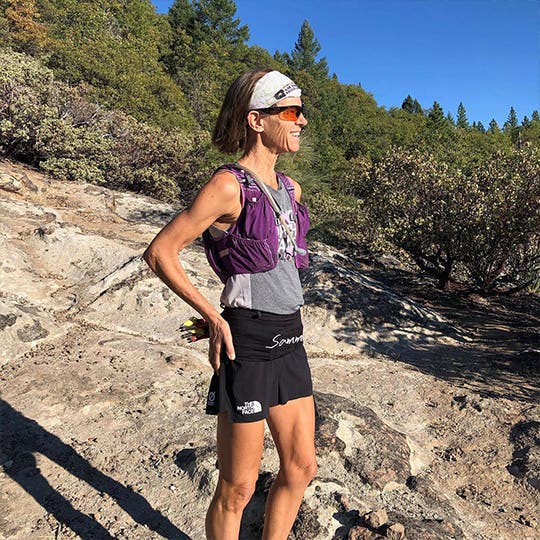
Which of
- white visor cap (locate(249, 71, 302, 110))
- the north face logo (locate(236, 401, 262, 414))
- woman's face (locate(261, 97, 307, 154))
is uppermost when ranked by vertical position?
white visor cap (locate(249, 71, 302, 110))

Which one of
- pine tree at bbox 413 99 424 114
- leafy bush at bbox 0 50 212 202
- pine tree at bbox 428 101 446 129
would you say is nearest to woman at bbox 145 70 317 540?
leafy bush at bbox 0 50 212 202

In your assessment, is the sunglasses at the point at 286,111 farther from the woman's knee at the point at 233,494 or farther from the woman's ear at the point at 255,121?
the woman's knee at the point at 233,494

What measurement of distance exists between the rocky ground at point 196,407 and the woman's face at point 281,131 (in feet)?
5.61

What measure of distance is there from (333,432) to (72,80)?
1821 cm

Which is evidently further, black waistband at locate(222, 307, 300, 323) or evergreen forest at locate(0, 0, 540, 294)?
evergreen forest at locate(0, 0, 540, 294)

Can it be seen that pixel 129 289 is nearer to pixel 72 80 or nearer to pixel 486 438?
pixel 486 438

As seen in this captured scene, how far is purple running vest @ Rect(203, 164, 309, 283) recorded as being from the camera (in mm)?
1613

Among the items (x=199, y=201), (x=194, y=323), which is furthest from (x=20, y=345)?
(x=199, y=201)

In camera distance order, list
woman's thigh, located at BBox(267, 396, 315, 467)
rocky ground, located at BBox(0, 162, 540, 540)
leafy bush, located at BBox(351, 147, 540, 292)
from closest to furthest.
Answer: woman's thigh, located at BBox(267, 396, 315, 467), rocky ground, located at BBox(0, 162, 540, 540), leafy bush, located at BBox(351, 147, 540, 292)

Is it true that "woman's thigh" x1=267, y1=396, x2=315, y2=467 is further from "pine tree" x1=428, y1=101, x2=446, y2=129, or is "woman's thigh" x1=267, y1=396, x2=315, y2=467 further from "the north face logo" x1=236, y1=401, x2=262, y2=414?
"pine tree" x1=428, y1=101, x2=446, y2=129

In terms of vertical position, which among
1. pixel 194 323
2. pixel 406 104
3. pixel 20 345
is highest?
pixel 406 104

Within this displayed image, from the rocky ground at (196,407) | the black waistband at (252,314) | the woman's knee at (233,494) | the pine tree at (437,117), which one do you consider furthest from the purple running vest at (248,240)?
the pine tree at (437,117)

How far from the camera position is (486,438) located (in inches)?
141

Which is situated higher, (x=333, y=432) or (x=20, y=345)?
(x=333, y=432)
